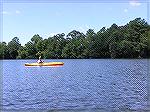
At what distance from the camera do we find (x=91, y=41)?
12294 cm

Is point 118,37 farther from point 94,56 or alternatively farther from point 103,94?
point 103,94

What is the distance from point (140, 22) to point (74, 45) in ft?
82.1

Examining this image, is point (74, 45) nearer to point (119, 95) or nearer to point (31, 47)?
point (31, 47)

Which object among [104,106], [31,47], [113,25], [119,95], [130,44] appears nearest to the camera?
[104,106]

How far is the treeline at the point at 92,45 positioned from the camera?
4434 inches

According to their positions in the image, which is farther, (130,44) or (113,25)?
(113,25)

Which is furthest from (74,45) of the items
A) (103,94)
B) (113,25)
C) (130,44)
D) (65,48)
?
(103,94)

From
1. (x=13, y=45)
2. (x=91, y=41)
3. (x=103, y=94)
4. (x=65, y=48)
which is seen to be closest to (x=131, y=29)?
(x=91, y=41)

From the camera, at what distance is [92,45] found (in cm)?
11806

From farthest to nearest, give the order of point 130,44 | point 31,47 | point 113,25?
point 31,47 → point 113,25 → point 130,44

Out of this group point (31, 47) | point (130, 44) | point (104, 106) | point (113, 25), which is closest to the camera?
point (104, 106)

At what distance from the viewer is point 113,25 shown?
121m

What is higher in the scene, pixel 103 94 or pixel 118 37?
pixel 118 37

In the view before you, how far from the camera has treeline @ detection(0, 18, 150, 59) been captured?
370 feet
